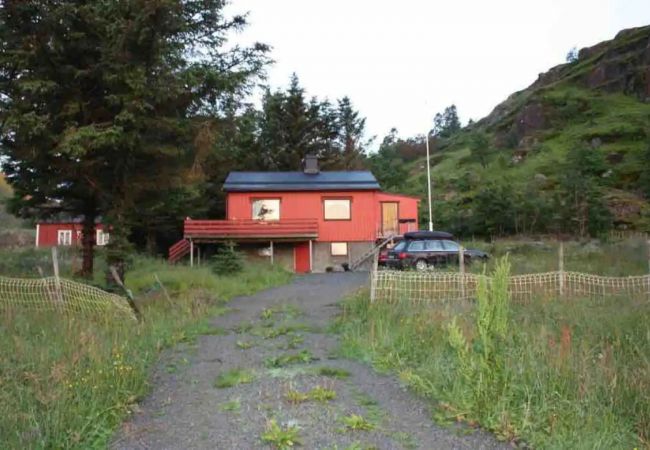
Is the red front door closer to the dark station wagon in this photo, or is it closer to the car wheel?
the dark station wagon

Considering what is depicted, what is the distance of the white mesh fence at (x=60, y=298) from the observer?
8562mm

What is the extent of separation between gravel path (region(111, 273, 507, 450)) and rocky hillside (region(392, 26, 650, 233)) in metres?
29.5

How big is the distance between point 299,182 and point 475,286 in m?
19.9

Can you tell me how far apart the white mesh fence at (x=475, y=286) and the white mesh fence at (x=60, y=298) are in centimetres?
442

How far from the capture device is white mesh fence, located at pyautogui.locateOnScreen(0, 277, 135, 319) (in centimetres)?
856

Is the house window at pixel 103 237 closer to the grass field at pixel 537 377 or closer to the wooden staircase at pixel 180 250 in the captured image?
the wooden staircase at pixel 180 250

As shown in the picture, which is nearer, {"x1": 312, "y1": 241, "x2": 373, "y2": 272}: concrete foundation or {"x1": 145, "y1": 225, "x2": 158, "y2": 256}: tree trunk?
{"x1": 312, "y1": 241, "x2": 373, "y2": 272}: concrete foundation

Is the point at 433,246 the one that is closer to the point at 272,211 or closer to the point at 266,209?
the point at 272,211

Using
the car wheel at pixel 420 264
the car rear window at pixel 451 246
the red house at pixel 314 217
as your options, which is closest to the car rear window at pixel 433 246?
the car rear window at pixel 451 246

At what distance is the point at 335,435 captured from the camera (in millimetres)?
4047

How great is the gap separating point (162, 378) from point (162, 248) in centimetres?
2841

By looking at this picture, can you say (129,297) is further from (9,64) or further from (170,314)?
(9,64)

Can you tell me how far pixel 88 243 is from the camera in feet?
45.4

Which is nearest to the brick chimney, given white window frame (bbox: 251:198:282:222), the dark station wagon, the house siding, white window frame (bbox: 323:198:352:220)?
the house siding
